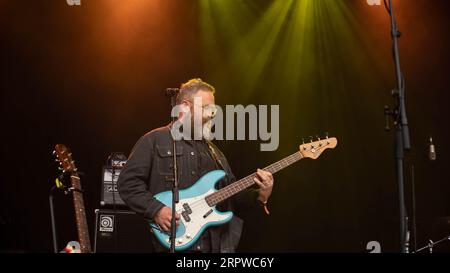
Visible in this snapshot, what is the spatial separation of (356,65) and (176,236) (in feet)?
10.6

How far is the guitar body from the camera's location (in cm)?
422

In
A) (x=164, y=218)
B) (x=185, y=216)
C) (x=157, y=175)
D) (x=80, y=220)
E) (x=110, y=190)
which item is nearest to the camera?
(x=164, y=218)

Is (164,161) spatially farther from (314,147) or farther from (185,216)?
(314,147)

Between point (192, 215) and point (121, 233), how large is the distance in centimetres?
128

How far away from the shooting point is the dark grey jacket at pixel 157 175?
430cm

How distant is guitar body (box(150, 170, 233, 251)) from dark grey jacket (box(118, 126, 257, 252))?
0.19 ft

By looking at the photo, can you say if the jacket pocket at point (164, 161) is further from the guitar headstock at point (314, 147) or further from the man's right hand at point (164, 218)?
the guitar headstock at point (314, 147)

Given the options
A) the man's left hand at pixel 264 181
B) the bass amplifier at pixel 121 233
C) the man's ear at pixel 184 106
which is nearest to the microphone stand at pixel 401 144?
the man's left hand at pixel 264 181

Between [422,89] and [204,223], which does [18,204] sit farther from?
[422,89]

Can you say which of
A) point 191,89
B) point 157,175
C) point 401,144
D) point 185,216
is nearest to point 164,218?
point 185,216

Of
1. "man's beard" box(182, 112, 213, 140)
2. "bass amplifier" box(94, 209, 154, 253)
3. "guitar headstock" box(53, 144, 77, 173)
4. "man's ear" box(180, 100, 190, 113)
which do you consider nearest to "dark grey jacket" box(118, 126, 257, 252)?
"man's beard" box(182, 112, 213, 140)

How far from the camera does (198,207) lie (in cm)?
434

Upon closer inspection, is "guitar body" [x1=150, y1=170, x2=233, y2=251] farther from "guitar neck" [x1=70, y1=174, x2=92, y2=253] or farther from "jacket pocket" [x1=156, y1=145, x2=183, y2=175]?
"guitar neck" [x1=70, y1=174, x2=92, y2=253]
